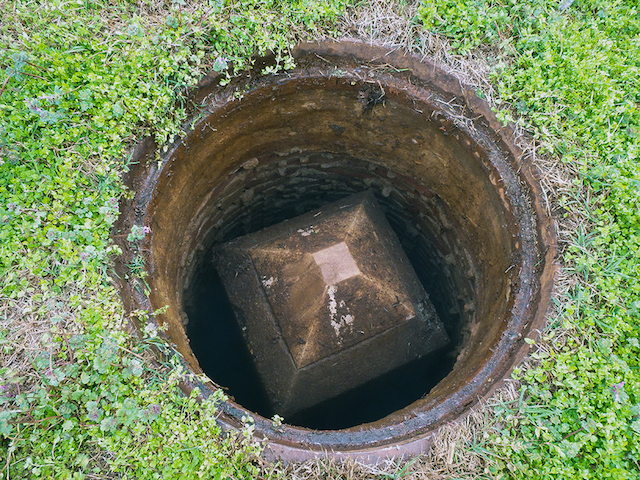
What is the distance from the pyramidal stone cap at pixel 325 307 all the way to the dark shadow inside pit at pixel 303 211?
9.0 inches

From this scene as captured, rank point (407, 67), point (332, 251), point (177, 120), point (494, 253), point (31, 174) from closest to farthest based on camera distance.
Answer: point (31, 174), point (177, 120), point (407, 67), point (494, 253), point (332, 251)

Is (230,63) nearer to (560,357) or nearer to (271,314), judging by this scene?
(271,314)

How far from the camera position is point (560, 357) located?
2.19 metres

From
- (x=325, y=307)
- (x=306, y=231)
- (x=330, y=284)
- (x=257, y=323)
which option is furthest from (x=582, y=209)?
(x=257, y=323)

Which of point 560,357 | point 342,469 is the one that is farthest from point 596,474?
point 342,469

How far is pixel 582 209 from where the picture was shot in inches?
95.2

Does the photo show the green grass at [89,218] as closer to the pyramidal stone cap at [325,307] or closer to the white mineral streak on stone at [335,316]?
the pyramidal stone cap at [325,307]

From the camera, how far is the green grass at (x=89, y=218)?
193 cm

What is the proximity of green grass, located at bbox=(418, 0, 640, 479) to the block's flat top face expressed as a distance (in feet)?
4.17

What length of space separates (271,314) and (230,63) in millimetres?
1864

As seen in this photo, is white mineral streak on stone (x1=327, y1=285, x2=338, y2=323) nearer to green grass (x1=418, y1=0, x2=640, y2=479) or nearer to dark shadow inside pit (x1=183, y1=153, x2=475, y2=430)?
dark shadow inside pit (x1=183, y1=153, x2=475, y2=430)

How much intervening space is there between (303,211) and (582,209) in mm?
2499

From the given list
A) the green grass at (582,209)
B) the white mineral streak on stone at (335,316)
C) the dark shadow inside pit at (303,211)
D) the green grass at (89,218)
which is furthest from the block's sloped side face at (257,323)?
the green grass at (582,209)

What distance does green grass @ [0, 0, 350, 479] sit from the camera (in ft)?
6.32
